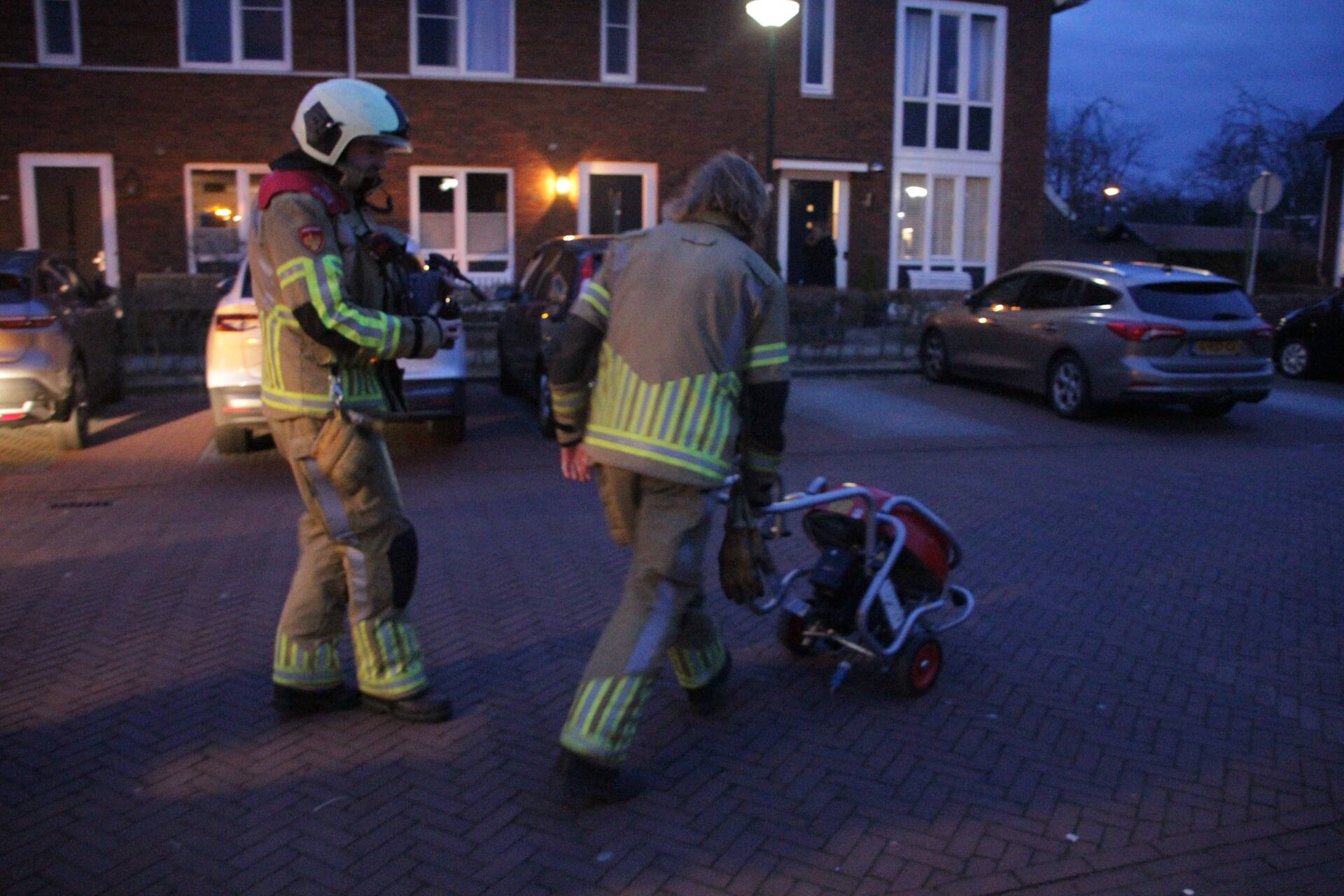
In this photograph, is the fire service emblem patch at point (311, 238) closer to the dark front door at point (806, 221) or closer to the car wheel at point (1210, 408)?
the car wheel at point (1210, 408)

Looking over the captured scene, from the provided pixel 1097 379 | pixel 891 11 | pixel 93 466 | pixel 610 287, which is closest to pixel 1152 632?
pixel 610 287

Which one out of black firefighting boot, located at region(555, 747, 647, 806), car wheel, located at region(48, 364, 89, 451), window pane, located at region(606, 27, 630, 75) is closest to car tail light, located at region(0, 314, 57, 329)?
car wheel, located at region(48, 364, 89, 451)

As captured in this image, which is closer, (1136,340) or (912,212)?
(1136,340)

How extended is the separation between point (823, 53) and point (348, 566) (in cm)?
2133

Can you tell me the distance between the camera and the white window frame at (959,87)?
24047 millimetres

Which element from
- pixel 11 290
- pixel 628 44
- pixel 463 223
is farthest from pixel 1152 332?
pixel 463 223

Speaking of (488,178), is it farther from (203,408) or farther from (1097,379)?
(1097,379)

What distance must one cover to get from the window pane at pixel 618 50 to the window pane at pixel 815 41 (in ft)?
11.7

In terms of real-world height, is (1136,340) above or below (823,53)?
below

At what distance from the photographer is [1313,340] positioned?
15.8m

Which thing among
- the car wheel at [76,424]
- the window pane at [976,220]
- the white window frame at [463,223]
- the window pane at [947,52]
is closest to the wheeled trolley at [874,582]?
the car wheel at [76,424]

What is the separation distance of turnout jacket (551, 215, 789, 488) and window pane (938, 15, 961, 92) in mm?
22498

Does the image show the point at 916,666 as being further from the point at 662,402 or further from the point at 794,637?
the point at 662,402

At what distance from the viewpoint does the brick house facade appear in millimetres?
19891
